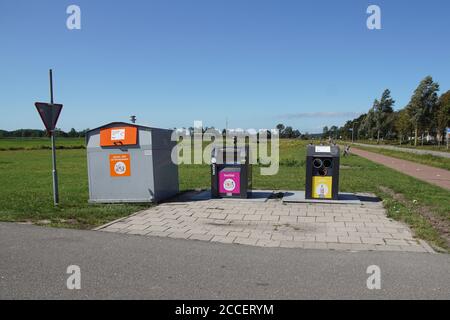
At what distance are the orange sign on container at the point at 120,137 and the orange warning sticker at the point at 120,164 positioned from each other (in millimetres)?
280

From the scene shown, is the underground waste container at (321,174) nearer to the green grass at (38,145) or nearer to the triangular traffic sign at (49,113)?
the triangular traffic sign at (49,113)

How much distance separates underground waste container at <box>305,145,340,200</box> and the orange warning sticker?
421 cm

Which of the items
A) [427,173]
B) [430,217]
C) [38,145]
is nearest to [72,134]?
[38,145]

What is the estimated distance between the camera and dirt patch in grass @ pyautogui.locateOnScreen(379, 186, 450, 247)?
19.5 ft

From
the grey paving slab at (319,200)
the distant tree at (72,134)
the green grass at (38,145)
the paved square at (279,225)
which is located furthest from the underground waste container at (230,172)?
the distant tree at (72,134)

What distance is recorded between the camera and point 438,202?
8.64 m

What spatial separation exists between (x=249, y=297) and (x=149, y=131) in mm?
5717

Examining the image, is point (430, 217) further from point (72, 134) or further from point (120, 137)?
point (72, 134)

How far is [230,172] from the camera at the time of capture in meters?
9.13

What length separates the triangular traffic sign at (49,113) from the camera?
8.01 metres

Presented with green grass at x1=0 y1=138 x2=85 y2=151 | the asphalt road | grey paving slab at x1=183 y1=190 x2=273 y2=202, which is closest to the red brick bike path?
grey paving slab at x1=183 y1=190 x2=273 y2=202

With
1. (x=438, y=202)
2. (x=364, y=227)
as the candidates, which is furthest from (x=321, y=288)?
(x=438, y=202)

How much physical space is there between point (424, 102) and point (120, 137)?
67406 mm
